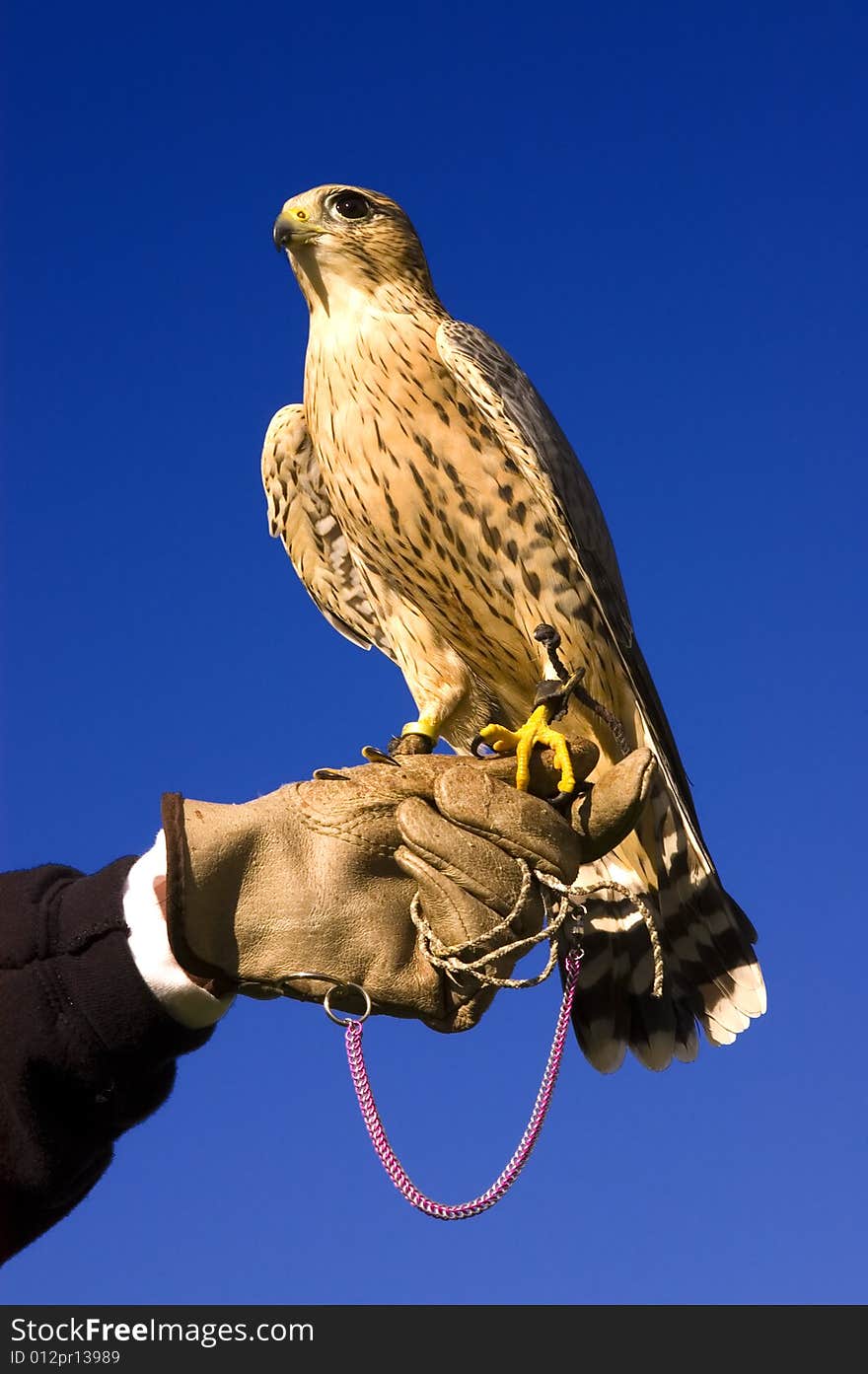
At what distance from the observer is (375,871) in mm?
2555

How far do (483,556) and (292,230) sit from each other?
108 cm

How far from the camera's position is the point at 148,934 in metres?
2.22

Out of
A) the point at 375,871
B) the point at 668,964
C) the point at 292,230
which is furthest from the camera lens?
the point at 292,230

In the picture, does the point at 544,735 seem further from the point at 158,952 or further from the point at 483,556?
the point at 158,952

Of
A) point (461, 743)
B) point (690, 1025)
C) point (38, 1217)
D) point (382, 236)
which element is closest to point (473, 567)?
point (461, 743)

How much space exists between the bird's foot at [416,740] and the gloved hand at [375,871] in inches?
24.6

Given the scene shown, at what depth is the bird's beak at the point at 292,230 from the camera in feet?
12.0

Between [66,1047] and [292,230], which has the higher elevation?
[292,230]

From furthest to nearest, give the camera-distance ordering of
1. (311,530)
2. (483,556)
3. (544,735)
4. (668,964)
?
(311,530) → (668,964) → (483,556) → (544,735)

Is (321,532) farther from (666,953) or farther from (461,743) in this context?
(666,953)

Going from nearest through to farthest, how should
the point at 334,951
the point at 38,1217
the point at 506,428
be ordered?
the point at 38,1217
the point at 334,951
the point at 506,428

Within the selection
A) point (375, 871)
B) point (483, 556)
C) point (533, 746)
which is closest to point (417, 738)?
point (483, 556)

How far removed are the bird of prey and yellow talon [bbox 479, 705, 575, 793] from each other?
1.08 feet

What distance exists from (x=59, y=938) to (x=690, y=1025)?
73.6 inches
